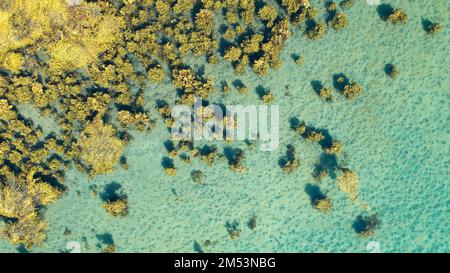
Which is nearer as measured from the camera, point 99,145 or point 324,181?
point 99,145

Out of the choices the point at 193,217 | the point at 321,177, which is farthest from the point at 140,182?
the point at 321,177

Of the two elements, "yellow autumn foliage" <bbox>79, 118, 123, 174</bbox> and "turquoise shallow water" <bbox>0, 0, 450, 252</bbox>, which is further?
"yellow autumn foliage" <bbox>79, 118, 123, 174</bbox>

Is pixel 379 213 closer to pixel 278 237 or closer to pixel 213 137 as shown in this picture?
pixel 278 237

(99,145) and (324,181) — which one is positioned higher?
(99,145)

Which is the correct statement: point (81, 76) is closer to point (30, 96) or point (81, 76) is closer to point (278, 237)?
point (30, 96)

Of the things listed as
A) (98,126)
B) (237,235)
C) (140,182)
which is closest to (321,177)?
(237,235)

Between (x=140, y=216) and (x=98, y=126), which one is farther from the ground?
(x=98, y=126)
